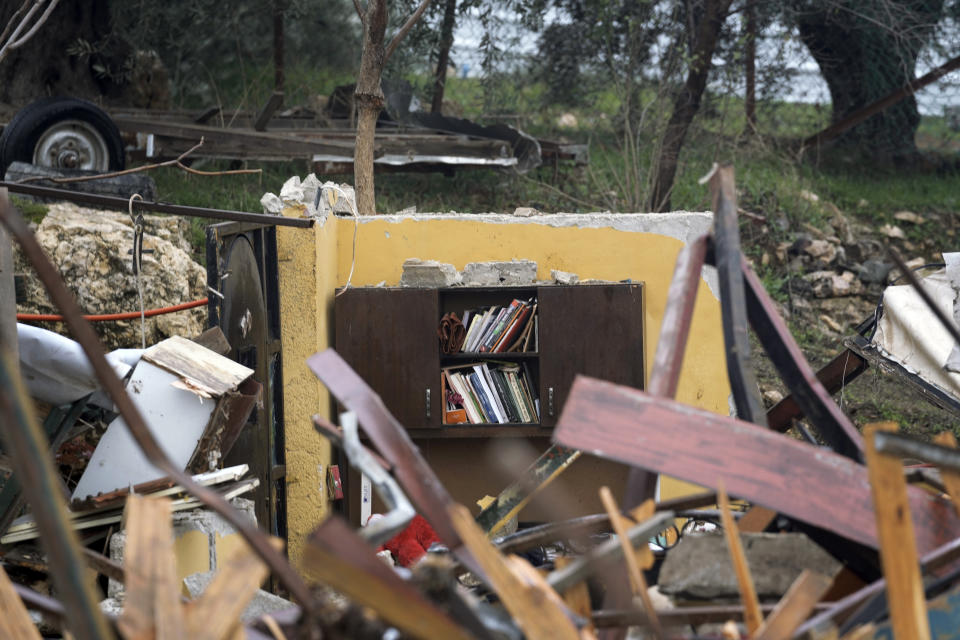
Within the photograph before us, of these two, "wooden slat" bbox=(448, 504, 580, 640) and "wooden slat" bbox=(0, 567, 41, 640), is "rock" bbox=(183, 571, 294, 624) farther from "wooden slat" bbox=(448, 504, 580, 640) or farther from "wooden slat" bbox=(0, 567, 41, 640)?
"wooden slat" bbox=(448, 504, 580, 640)

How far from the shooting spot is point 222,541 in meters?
3.99

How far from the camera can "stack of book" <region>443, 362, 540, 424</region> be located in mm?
5852

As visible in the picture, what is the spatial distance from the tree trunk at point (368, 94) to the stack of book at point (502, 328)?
4.30 feet

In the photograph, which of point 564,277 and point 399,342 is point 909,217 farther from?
point 399,342

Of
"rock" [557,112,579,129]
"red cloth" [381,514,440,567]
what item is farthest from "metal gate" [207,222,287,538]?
"rock" [557,112,579,129]

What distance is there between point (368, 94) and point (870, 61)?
8.90 meters

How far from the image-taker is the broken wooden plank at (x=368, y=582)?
1.35 m

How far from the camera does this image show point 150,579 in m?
1.72

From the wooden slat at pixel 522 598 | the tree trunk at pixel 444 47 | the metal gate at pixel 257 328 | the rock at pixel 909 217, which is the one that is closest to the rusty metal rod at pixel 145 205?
the metal gate at pixel 257 328

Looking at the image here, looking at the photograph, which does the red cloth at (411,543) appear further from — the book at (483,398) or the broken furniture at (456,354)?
the book at (483,398)

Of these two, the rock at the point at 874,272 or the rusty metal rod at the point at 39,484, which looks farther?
the rock at the point at 874,272

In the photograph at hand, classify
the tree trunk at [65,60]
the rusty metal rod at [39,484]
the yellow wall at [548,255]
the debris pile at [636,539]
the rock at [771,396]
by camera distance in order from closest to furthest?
the rusty metal rod at [39,484], the debris pile at [636,539], the yellow wall at [548,255], the rock at [771,396], the tree trunk at [65,60]

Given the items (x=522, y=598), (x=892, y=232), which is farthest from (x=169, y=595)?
(x=892, y=232)

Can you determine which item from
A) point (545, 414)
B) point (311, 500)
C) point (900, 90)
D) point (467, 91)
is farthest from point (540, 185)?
point (311, 500)
